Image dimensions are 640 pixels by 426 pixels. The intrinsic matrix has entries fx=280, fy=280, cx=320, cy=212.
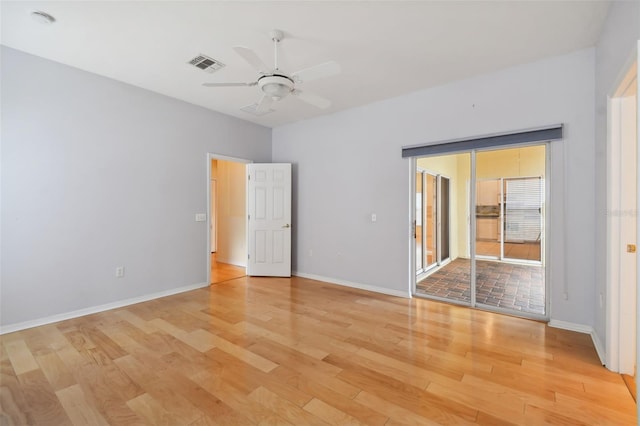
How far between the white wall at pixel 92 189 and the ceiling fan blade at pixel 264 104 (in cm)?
203

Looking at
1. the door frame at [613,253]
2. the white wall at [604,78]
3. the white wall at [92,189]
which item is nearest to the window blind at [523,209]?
the white wall at [604,78]

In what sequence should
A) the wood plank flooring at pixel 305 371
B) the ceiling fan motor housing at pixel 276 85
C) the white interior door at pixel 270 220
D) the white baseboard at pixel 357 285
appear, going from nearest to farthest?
the wood plank flooring at pixel 305 371 < the ceiling fan motor housing at pixel 276 85 < the white baseboard at pixel 357 285 < the white interior door at pixel 270 220

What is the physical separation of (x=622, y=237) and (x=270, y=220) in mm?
4559

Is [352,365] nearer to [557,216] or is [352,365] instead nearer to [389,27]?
[557,216]

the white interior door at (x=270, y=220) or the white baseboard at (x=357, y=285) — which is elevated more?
the white interior door at (x=270, y=220)

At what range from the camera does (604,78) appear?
8.23 ft

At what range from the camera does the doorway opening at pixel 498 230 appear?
3.65 metres

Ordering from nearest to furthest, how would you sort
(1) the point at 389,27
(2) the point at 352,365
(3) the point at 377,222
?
(2) the point at 352,365, (1) the point at 389,27, (3) the point at 377,222

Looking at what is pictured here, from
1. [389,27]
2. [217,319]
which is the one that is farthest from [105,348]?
[389,27]

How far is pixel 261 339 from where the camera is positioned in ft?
9.11

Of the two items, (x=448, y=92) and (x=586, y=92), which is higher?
(x=448, y=92)

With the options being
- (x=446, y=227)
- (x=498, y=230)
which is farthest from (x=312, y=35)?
(x=446, y=227)

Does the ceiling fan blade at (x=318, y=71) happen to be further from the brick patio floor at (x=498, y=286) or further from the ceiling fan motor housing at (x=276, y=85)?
the brick patio floor at (x=498, y=286)

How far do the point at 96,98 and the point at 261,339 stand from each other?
3.56 m
